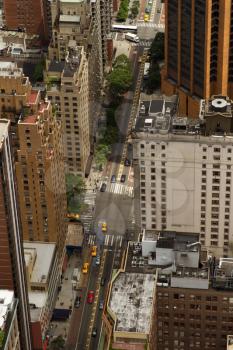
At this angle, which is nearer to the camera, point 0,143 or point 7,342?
point 7,342

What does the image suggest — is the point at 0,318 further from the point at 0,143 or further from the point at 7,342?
the point at 0,143

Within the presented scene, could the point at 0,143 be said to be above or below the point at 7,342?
above

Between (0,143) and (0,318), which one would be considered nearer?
(0,318)

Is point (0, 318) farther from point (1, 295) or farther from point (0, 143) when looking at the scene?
point (0, 143)

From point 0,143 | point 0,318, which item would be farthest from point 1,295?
point 0,143

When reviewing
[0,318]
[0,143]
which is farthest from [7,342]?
[0,143]

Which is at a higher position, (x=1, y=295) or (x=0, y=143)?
(x=0, y=143)

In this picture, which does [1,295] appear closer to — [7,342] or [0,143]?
[7,342]
